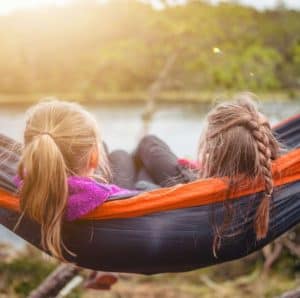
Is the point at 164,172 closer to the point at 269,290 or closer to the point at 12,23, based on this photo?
the point at 269,290

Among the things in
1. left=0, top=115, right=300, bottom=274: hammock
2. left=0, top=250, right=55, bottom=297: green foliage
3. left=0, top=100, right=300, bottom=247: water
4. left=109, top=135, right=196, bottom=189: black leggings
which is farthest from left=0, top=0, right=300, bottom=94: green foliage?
left=0, top=115, right=300, bottom=274: hammock

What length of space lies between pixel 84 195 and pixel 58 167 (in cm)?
8

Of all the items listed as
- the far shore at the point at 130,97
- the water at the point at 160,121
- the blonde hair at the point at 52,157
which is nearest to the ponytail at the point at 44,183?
the blonde hair at the point at 52,157

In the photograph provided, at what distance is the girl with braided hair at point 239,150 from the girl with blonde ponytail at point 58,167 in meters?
0.19

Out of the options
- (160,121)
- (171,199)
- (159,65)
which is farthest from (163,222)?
(160,121)

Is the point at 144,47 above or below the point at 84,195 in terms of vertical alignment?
above

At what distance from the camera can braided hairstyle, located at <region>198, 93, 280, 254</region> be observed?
1.13 metres

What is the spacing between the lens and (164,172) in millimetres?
1408

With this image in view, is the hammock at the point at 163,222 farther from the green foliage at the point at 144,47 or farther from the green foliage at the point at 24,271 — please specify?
A: the green foliage at the point at 24,271

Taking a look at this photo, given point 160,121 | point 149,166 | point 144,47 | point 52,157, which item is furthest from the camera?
point 160,121

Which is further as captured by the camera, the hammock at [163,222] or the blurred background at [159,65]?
the blurred background at [159,65]

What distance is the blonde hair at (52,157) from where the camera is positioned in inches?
42.4

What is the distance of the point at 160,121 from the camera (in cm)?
545

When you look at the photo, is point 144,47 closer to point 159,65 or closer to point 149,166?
point 159,65
